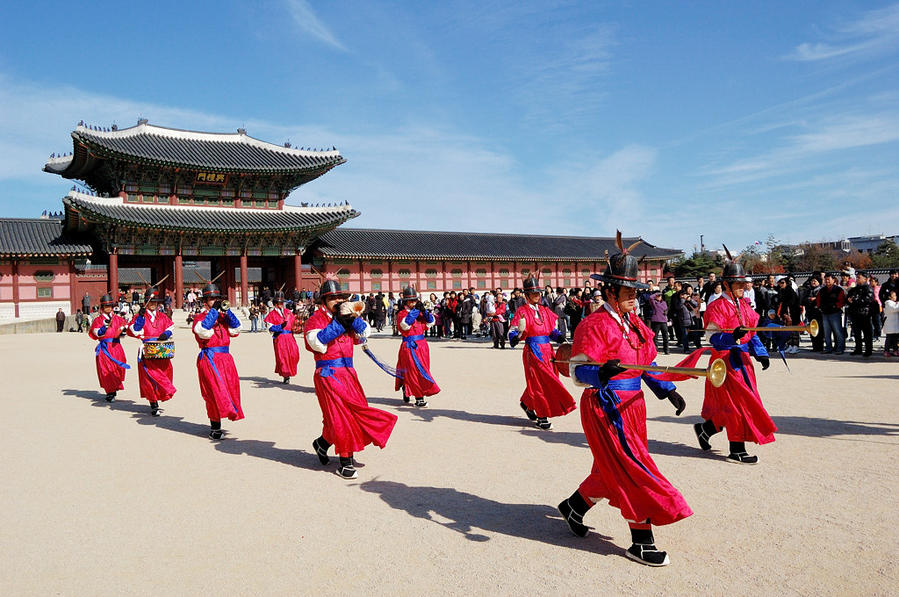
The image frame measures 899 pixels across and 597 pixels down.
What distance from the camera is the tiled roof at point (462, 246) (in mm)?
32938

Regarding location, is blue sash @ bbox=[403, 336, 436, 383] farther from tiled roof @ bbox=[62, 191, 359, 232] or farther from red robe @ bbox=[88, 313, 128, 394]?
tiled roof @ bbox=[62, 191, 359, 232]

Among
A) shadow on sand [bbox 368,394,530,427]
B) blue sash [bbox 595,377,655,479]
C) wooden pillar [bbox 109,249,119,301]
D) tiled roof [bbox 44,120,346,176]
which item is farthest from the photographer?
tiled roof [bbox 44,120,346,176]

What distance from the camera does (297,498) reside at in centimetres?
478

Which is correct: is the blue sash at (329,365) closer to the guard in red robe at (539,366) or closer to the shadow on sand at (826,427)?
the guard in red robe at (539,366)

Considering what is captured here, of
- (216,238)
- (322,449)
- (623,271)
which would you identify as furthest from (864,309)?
(216,238)

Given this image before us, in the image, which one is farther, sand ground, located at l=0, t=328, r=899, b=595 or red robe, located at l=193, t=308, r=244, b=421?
red robe, located at l=193, t=308, r=244, b=421

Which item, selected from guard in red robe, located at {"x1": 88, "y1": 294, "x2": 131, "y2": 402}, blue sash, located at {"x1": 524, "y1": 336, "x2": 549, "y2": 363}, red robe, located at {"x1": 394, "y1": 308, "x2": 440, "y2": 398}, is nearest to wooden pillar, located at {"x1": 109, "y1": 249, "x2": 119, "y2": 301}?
guard in red robe, located at {"x1": 88, "y1": 294, "x2": 131, "y2": 402}

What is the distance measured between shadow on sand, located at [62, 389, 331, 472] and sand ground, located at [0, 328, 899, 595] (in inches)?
1.5

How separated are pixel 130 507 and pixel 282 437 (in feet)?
7.73

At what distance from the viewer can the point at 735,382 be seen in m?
5.46

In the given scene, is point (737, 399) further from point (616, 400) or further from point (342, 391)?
point (342, 391)

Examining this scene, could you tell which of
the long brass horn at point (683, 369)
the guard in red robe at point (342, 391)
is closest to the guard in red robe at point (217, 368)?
the guard in red robe at point (342, 391)

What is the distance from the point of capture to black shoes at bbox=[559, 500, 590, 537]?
3836mm

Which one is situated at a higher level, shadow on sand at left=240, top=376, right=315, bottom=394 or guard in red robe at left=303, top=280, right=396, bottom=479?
guard in red robe at left=303, top=280, right=396, bottom=479
